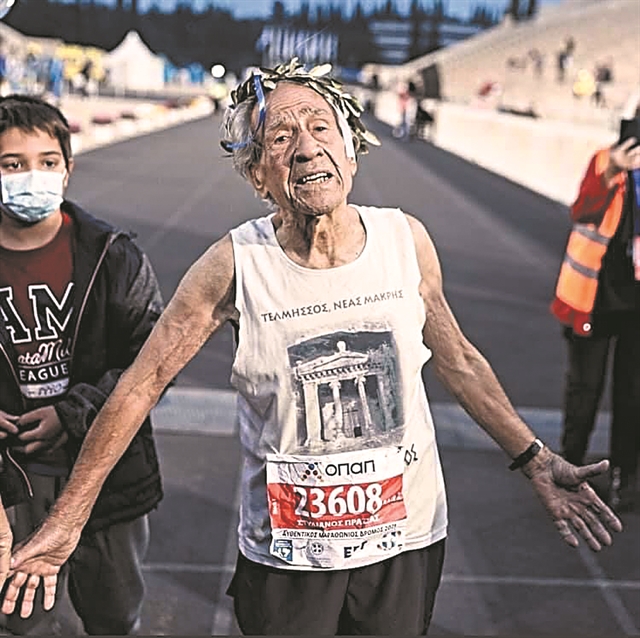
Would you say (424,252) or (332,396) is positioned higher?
(424,252)

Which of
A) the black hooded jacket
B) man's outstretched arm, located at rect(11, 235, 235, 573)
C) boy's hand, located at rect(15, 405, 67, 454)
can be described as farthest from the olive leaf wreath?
boy's hand, located at rect(15, 405, 67, 454)

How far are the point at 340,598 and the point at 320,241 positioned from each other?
2.56ft

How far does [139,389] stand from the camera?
238 cm

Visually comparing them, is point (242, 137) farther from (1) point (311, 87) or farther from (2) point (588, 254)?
(2) point (588, 254)

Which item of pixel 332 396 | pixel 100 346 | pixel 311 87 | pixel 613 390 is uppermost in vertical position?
pixel 311 87

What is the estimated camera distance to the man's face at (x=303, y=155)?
2266 mm

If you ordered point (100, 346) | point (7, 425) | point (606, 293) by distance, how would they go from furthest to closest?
point (606, 293), point (100, 346), point (7, 425)

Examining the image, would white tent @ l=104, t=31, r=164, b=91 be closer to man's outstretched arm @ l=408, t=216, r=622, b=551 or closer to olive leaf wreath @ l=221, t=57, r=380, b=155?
olive leaf wreath @ l=221, t=57, r=380, b=155

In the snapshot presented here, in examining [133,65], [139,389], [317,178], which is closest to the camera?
[317,178]

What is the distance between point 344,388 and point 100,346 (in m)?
0.85

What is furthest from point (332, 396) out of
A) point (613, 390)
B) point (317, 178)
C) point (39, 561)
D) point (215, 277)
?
point (613, 390)

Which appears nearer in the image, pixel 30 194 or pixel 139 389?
pixel 139 389

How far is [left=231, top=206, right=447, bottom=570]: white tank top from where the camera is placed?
2.29m

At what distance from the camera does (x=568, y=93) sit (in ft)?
159
